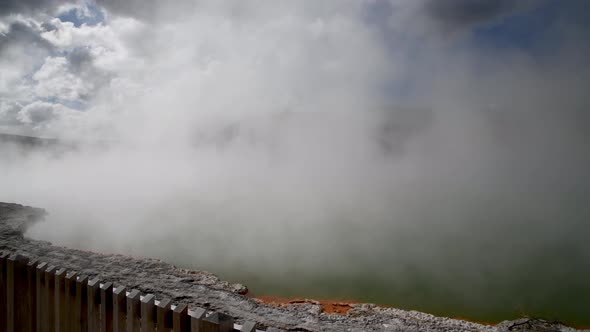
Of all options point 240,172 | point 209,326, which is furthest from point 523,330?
point 240,172

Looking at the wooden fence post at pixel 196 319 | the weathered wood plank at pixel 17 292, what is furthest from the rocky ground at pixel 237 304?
the wooden fence post at pixel 196 319

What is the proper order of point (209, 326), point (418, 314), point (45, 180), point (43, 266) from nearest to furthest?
point (209, 326) → point (43, 266) → point (418, 314) → point (45, 180)

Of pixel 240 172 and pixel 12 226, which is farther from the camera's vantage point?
pixel 240 172

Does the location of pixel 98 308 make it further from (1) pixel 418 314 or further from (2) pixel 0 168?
(2) pixel 0 168

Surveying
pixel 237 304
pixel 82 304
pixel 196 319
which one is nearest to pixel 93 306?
pixel 82 304

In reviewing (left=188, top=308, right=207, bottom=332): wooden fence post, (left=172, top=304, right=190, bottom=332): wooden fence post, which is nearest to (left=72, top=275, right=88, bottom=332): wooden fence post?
(left=172, top=304, right=190, bottom=332): wooden fence post

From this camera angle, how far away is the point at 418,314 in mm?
4242

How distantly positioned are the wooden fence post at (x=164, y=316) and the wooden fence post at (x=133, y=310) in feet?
0.67

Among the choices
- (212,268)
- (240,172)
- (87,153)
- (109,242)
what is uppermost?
(87,153)

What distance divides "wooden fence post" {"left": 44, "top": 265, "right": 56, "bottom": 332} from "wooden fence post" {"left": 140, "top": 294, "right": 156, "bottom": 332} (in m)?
0.97

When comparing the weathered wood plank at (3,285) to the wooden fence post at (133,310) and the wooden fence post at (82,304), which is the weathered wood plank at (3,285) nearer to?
the wooden fence post at (82,304)

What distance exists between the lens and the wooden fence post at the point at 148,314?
72.4 inches

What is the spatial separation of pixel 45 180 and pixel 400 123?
24359 mm

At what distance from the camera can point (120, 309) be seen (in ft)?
6.51
